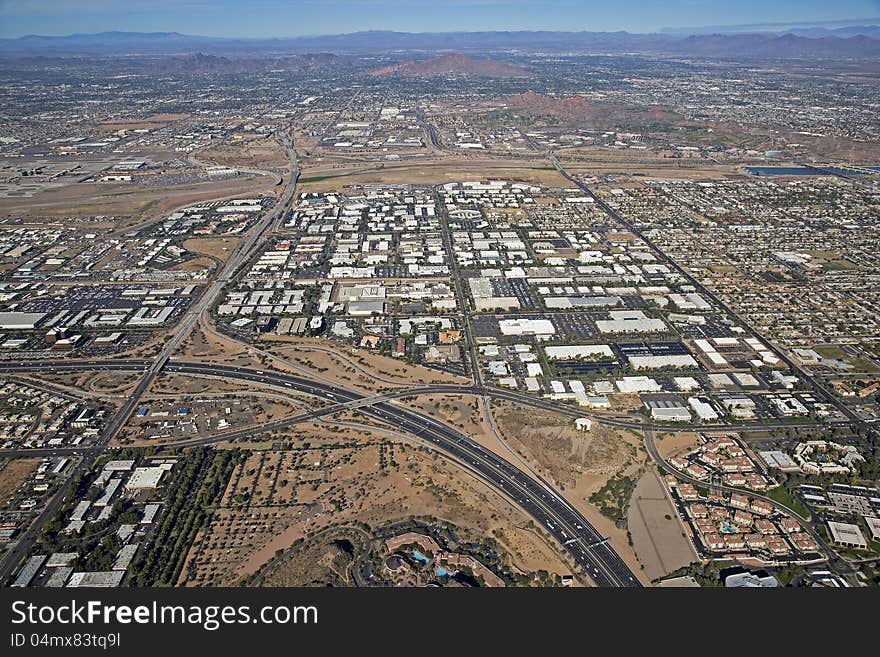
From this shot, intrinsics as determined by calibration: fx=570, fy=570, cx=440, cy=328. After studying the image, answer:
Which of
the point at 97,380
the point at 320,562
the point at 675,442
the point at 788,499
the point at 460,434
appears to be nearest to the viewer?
the point at 320,562

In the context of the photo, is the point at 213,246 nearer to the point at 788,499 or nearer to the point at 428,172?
the point at 428,172

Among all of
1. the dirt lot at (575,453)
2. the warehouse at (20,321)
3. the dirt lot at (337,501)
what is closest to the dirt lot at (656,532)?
the dirt lot at (575,453)

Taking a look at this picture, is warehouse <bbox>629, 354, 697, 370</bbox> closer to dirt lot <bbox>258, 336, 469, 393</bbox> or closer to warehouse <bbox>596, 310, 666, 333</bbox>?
warehouse <bbox>596, 310, 666, 333</bbox>

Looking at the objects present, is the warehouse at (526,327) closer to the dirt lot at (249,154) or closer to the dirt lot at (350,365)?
the dirt lot at (350,365)

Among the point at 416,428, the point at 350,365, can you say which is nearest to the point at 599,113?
the point at 350,365

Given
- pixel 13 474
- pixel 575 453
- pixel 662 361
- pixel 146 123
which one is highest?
pixel 13 474

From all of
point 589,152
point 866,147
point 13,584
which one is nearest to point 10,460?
point 13,584

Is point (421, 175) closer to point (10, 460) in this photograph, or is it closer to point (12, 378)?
point (12, 378)
